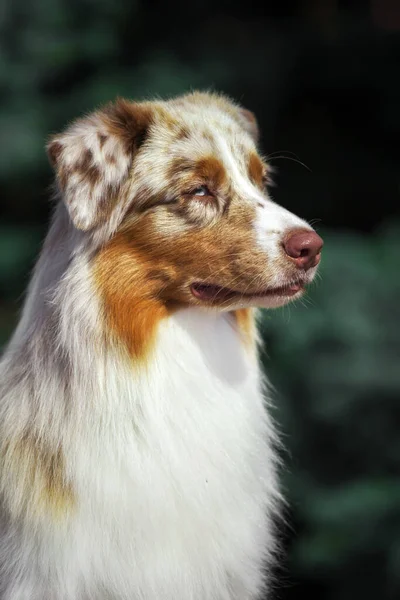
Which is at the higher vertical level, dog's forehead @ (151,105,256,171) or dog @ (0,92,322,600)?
dog's forehead @ (151,105,256,171)

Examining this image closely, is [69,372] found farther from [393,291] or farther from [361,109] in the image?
[361,109]

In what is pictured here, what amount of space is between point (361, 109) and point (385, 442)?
7.40 feet

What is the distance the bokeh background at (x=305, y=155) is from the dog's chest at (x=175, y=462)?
1639 mm

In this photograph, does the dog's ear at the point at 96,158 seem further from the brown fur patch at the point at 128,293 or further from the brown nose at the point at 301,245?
the brown nose at the point at 301,245

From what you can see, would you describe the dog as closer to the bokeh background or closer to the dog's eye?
the dog's eye

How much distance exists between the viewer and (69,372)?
8.39 feet

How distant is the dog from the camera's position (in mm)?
2512

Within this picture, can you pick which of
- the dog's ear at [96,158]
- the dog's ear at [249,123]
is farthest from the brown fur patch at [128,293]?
the dog's ear at [249,123]

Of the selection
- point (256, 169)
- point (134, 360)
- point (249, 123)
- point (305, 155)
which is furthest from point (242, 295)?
point (305, 155)

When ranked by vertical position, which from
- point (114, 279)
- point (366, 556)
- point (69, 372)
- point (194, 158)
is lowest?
point (366, 556)

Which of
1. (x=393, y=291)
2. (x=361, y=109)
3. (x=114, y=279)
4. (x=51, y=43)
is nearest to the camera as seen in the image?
(x=114, y=279)

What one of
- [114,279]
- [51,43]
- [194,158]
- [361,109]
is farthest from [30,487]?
[361,109]

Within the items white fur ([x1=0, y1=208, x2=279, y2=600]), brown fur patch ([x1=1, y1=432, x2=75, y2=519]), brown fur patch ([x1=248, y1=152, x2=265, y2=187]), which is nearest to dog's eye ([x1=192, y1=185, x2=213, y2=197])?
brown fur patch ([x1=248, y1=152, x2=265, y2=187])

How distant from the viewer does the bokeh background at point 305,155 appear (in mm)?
4434
